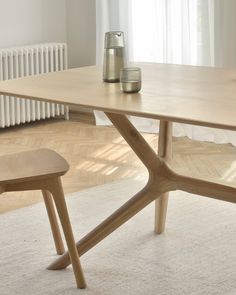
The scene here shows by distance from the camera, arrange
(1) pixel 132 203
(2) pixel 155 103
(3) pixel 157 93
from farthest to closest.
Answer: (1) pixel 132 203 < (3) pixel 157 93 < (2) pixel 155 103

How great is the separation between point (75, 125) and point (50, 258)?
2.97 m

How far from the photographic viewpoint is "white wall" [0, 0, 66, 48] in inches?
238

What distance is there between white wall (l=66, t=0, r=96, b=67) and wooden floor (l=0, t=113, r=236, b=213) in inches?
23.1

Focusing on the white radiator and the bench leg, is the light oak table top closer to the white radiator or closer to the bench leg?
the bench leg

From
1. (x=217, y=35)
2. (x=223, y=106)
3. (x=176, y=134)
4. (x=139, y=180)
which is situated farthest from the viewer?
(x=176, y=134)

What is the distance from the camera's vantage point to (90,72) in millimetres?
3352

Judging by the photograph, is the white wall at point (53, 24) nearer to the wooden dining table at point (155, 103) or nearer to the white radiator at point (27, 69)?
the white radiator at point (27, 69)

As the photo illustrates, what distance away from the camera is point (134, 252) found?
11.0 ft

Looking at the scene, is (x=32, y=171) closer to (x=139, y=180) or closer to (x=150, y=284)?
(x=150, y=284)

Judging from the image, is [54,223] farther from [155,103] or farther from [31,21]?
[31,21]

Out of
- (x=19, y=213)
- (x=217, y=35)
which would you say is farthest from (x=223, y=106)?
(x=217, y=35)

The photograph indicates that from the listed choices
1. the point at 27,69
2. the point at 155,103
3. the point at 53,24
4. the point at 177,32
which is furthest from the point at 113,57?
the point at 53,24

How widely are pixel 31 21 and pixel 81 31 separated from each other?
0.53 m

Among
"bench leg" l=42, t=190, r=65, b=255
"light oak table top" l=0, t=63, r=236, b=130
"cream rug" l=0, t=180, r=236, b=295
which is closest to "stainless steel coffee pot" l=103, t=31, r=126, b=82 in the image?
"light oak table top" l=0, t=63, r=236, b=130
